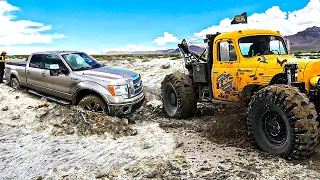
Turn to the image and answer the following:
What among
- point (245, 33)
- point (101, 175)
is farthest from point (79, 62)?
point (101, 175)

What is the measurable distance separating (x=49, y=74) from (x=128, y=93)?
258cm

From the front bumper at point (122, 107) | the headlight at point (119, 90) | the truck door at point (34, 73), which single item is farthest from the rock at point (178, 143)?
the truck door at point (34, 73)

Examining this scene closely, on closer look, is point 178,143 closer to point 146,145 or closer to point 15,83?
point 146,145

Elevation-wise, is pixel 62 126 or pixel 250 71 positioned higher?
pixel 250 71

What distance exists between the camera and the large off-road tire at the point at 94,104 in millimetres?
9070

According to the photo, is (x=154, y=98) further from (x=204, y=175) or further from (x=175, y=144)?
(x=204, y=175)

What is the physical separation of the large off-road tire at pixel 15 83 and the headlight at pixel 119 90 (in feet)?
14.1

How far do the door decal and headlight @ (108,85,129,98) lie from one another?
2333 millimetres

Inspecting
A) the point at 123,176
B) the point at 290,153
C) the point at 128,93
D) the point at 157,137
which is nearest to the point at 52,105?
the point at 128,93

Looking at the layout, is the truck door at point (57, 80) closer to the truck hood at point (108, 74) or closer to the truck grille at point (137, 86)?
the truck hood at point (108, 74)

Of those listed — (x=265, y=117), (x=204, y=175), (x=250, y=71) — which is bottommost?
(x=204, y=175)

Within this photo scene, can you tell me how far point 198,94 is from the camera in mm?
9852

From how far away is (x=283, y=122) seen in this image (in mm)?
6156

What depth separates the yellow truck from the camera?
5.79 metres
